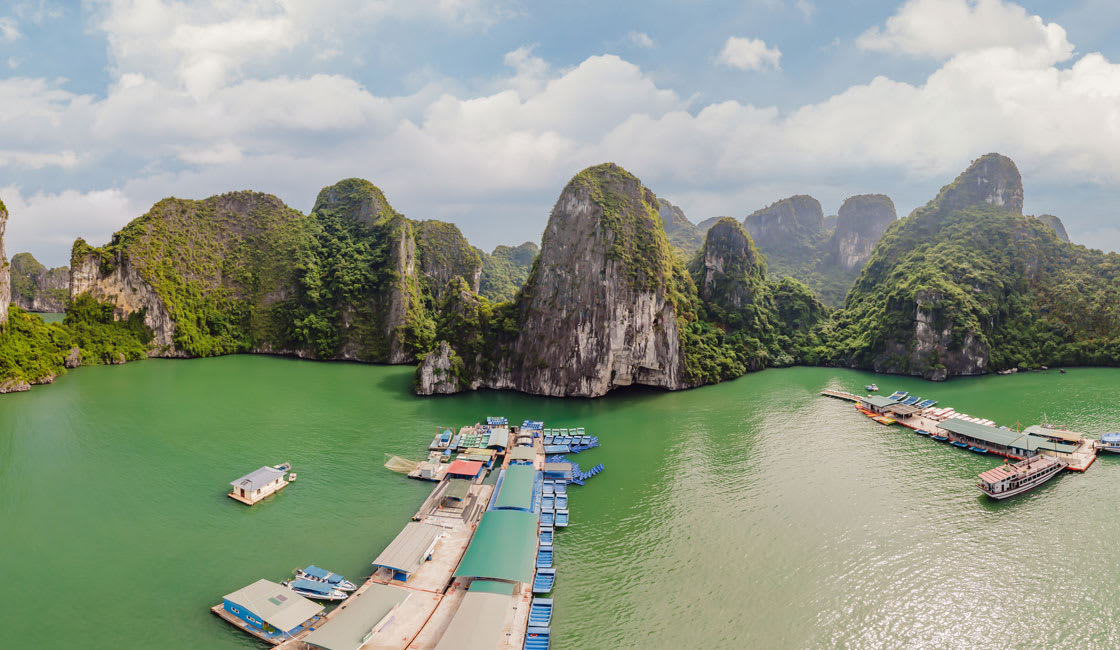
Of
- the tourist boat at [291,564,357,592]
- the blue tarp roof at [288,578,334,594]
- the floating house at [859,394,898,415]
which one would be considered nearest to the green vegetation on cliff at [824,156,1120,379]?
the floating house at [859,394,898,415]

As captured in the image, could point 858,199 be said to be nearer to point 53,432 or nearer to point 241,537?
point 241,537

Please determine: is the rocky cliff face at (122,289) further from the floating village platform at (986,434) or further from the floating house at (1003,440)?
the floating house at (1003,440)

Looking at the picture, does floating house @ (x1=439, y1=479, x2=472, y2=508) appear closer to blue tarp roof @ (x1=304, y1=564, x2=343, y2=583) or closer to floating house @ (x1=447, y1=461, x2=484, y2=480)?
floating house @ (x1=447, y1=461, x2=484, y2=480)

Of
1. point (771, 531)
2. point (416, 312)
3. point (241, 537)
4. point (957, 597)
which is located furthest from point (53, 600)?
point (416, 312)

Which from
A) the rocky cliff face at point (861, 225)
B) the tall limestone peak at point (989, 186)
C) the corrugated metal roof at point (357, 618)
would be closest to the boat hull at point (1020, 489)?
the corrugated metal roof at point (357, 618)

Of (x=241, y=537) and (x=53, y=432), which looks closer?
(x=241, y=537)
